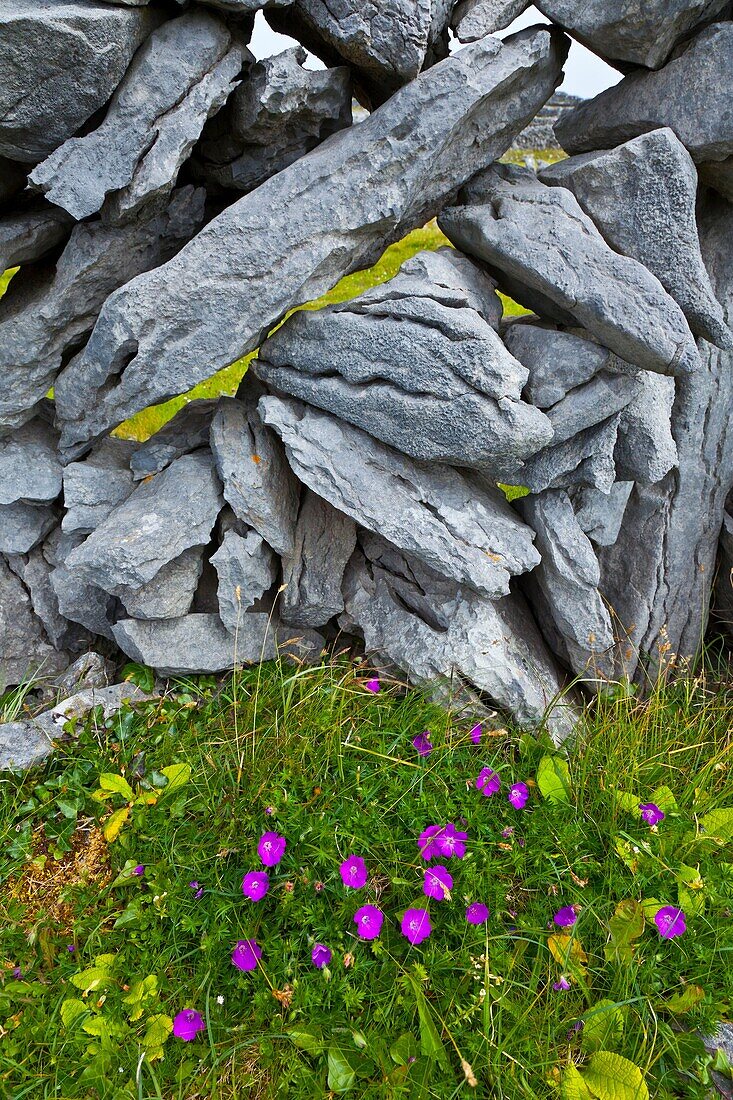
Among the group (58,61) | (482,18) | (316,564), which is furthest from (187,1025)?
(482,18)

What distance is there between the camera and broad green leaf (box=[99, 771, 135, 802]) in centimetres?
429

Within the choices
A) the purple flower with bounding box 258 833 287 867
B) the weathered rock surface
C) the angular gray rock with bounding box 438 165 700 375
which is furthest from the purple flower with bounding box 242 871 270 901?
the weathered rock surface

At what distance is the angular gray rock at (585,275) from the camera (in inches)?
173

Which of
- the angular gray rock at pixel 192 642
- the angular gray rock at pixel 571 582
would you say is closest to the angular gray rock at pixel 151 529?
the angular gray rock at pixel 192 642

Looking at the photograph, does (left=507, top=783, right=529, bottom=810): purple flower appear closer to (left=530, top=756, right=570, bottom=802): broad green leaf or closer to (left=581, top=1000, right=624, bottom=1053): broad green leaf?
(left=530, top=756, right=570, bottom=802): broad green leaf

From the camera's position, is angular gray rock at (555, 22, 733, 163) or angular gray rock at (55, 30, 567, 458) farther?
angular gray rock at (555, 22, 733, 163)

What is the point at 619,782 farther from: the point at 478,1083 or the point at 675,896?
the point at 478,1083

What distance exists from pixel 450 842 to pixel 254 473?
8.63 feet

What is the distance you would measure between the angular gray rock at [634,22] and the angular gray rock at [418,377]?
197 cm

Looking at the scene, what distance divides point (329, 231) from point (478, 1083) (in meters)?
4.62

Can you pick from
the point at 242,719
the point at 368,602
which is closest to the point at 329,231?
the point at 368,602

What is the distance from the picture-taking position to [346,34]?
14.2ft

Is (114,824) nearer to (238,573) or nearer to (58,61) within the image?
(238,573)

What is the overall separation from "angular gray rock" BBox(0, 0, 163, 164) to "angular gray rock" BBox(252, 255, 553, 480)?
1752mm
